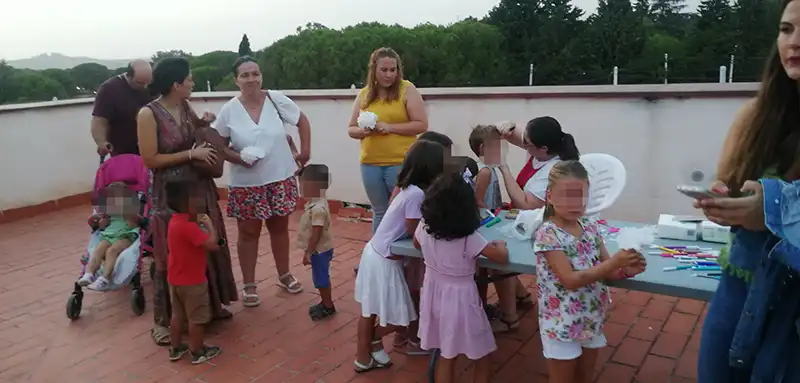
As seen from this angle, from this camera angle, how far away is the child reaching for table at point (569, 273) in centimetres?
215

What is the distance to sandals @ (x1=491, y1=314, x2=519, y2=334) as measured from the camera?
138 inches

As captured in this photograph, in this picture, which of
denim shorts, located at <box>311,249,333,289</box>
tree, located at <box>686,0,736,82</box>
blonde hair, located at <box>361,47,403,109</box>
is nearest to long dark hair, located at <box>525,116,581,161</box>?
blonde hair, located at <box>361,47,403,109</box>

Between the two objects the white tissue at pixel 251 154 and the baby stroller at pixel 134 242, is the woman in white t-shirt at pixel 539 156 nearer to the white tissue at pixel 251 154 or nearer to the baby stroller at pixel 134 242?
the white tissue at pixel 251 154

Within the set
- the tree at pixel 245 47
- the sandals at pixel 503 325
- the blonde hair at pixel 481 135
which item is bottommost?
the sandals at pixel 503 325

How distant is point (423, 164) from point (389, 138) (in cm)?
130

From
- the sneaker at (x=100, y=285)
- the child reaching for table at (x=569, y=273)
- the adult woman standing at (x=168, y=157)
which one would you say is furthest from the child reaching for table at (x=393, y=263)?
the sneaker at (x=100, y=285)

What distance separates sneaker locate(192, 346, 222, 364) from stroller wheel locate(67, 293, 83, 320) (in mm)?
1202

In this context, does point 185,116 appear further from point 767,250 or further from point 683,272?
point 767,250

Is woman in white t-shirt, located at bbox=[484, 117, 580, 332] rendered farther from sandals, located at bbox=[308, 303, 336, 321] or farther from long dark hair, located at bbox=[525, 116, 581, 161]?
sandals, located at bbox=[308, 303, 336, 321]

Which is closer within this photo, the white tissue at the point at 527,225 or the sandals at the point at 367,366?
the white tissue at the point at 527,225

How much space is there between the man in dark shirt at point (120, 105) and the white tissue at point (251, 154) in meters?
1.20

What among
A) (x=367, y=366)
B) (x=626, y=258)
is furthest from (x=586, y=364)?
(x=367, y=366)

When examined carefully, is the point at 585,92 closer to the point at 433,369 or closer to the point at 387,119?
the point at 387,119

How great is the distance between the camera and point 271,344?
351 cm
